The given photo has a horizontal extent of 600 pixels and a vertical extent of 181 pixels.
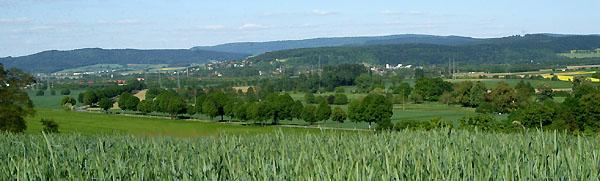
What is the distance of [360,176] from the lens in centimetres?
666

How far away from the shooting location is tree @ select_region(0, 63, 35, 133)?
3922 centimetres

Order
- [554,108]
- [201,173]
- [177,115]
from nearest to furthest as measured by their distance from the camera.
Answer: [201,173], [554,108], [177,115]

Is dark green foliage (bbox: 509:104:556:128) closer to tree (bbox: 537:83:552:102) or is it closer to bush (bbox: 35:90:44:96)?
tree (bbox: 537:83:552:102)

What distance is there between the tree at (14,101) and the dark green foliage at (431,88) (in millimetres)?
72743

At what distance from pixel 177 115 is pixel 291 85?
173ft

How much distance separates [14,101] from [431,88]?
75663mm

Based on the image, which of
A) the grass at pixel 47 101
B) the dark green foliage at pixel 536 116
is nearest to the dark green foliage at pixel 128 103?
the grass at pixel 47 101

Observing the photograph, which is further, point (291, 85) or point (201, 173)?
point (291, 85)

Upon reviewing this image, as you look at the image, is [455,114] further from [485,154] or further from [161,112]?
[485,154]

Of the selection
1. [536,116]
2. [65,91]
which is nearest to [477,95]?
[536,116]

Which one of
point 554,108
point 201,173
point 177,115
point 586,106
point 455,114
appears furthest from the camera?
point 177,115

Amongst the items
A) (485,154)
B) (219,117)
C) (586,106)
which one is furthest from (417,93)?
(485,154)

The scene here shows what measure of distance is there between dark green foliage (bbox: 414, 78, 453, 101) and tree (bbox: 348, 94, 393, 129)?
85.8ft

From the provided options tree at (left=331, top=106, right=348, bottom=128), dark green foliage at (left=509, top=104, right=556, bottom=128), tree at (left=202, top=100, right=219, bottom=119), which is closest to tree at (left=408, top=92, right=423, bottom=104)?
tree at (left=331, top=106, right=348, bottom=128)
